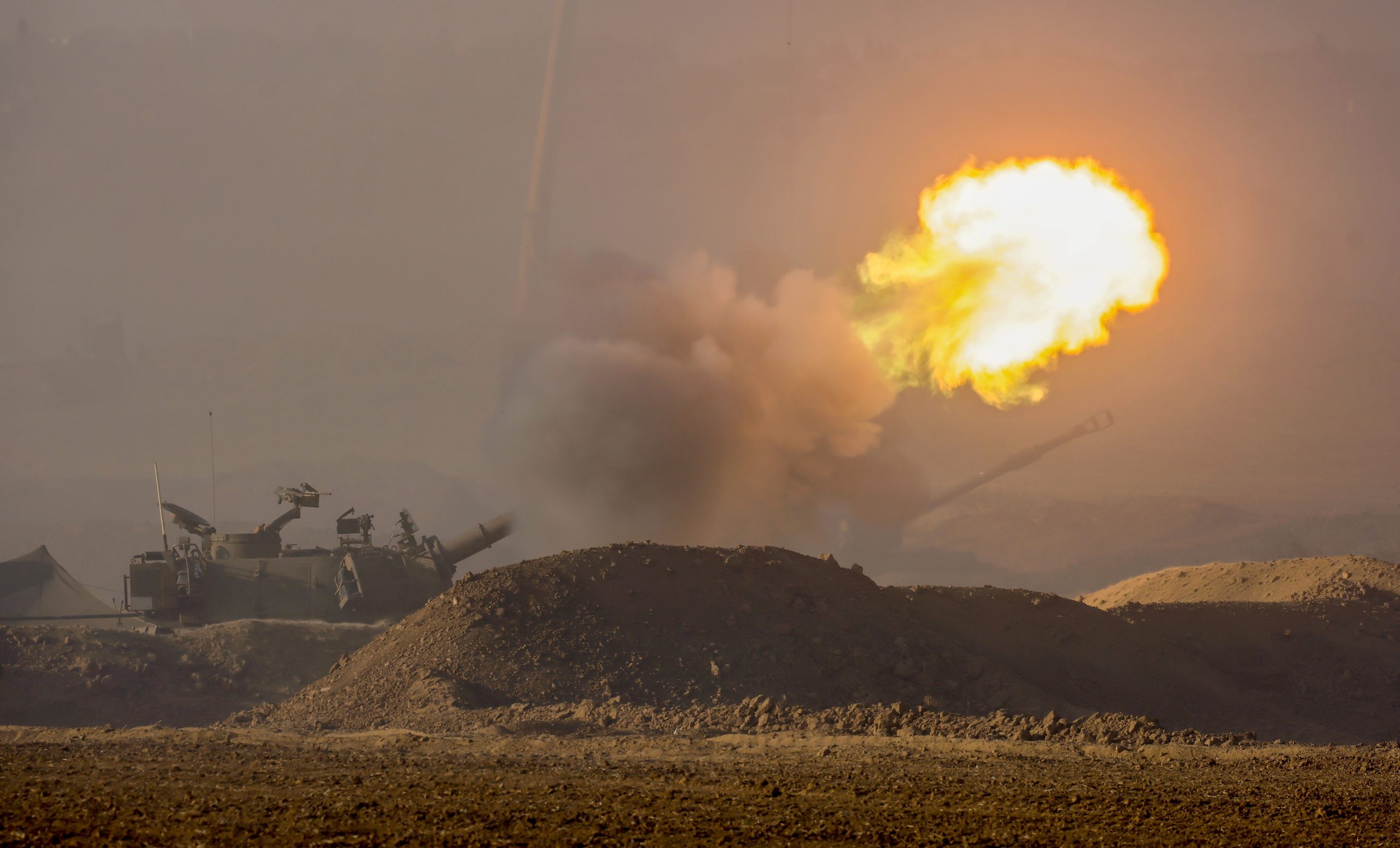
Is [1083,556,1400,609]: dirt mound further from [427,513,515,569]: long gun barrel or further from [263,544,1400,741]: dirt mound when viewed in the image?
[427,513,515,569]: long gun barrel

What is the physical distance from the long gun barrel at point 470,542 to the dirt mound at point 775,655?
31.0 feet

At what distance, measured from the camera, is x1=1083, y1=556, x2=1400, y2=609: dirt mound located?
30.5 m

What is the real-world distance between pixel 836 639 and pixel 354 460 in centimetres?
9186

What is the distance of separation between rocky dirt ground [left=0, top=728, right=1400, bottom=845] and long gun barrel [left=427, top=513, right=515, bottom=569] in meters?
15.5

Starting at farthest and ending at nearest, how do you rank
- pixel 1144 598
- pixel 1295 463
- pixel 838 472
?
pixel 1295 463
pixel 838 472
pixel 1144 598

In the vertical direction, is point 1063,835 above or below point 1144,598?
below

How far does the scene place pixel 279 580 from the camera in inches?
1300

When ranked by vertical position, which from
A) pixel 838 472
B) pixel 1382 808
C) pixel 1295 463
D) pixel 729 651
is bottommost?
pixel 1382 808

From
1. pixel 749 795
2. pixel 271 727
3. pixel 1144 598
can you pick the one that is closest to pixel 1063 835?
pixel 749 795

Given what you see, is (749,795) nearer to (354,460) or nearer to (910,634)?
(910,634)

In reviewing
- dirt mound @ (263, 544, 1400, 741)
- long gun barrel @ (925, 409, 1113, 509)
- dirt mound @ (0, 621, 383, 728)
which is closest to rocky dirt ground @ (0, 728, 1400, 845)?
dirt mound @ (263, 544, 1400, 741)

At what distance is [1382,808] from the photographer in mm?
12695

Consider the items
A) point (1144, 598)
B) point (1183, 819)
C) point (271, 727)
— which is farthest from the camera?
point (1144, 598)

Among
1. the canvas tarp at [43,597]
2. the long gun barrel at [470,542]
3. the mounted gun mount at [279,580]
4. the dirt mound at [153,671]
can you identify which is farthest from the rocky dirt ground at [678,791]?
the canvas tarp at [43,597]
